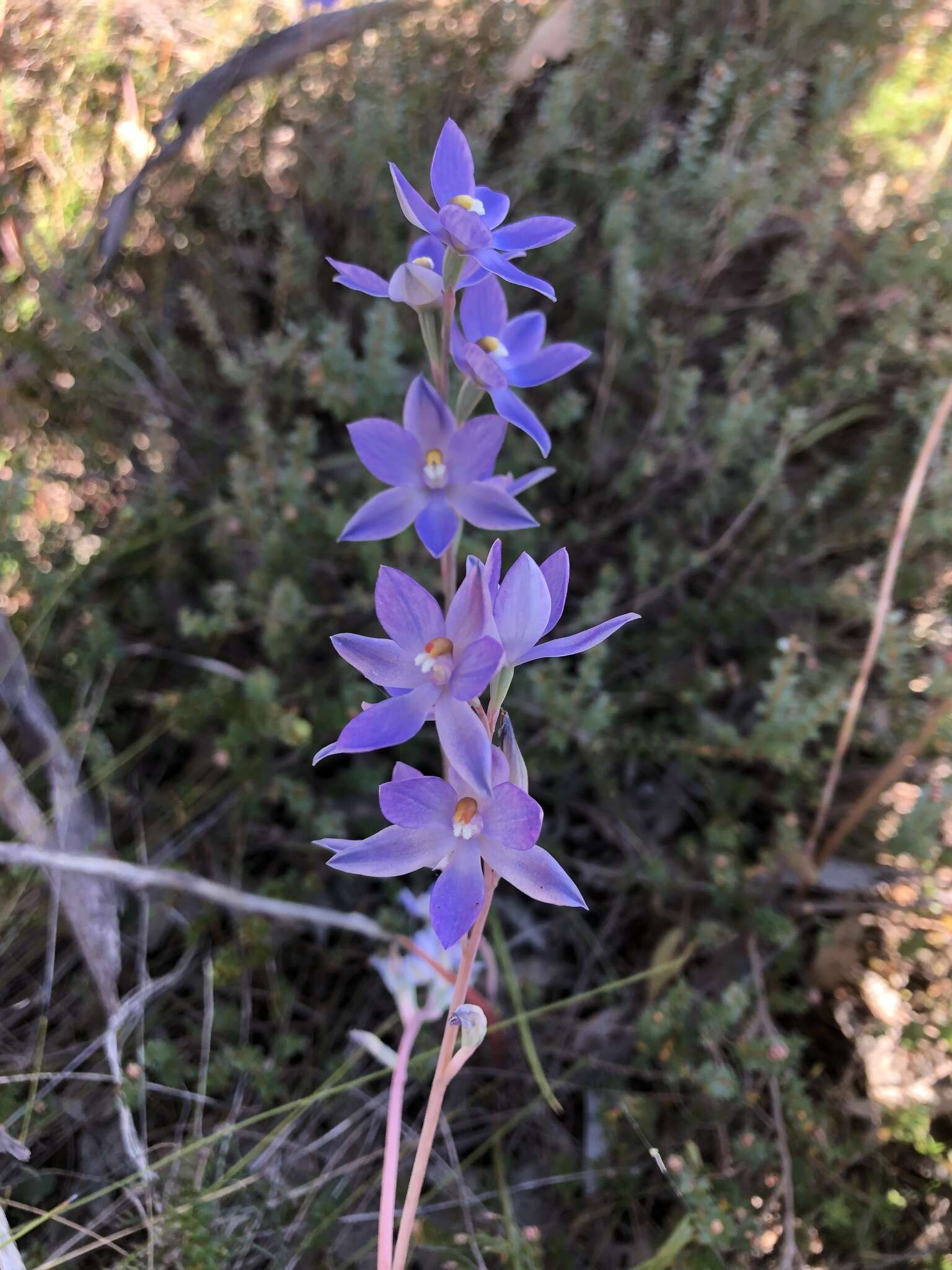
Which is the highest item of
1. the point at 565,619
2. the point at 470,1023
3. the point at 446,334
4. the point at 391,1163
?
the point at 446,334

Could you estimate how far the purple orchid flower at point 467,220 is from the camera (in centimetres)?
101

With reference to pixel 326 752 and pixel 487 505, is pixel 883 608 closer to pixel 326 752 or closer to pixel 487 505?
pixel 487 505

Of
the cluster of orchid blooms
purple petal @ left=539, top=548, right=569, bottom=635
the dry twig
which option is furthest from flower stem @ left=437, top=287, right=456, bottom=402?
the dry twig

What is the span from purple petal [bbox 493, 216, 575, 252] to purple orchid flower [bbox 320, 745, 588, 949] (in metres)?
0.64

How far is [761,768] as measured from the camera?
6.98ft

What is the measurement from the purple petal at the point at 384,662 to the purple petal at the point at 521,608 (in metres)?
0.11

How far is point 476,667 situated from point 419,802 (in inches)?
6.5

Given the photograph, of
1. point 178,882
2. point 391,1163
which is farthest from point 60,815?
point 391,1163

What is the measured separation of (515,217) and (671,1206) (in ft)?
8.07

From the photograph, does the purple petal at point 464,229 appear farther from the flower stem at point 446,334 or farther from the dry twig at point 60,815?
the dry twig at point 60,815

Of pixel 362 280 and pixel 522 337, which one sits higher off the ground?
pixel 362 280

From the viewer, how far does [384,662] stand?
951 mm

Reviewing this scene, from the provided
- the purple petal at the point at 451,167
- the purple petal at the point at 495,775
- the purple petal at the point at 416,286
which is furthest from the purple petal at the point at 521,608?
the purple petal at the point at 451,167

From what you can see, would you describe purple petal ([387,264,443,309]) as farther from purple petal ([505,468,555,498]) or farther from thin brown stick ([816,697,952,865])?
thin brown stick ([816,697,952,865])
